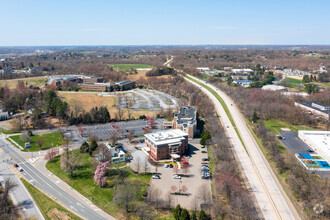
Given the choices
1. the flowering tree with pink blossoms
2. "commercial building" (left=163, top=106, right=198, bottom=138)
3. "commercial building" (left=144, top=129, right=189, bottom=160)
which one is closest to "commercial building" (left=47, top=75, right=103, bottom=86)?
"commercial building" (left=163, top=106, right=198, bottom=138)

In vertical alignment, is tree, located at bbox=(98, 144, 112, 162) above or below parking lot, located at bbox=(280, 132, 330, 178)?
above

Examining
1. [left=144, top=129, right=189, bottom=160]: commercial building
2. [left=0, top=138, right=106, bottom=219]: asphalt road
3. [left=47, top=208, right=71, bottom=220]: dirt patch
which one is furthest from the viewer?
[left=144, top=129, right=189, bottom=160]: commercial building

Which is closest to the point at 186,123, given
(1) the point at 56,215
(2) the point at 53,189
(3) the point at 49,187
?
(2) the point at 53,189

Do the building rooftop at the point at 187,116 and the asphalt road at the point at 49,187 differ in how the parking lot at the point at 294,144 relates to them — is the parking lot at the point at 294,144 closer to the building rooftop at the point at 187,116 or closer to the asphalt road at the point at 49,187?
the building rooftop at the point at 187,116

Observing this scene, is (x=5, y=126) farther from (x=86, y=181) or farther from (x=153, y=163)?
(x=153, y=163)

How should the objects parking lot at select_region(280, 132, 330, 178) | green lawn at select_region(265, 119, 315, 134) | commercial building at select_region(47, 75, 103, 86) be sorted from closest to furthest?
parking lot at select_region(280, 132, 330, 178), green lawn at select_region(265, 119, 315, 134), commercial building at select_region(47, 75, 103, 86)

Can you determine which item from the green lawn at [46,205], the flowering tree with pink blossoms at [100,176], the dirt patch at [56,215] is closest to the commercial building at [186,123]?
the flowering tree with pink blossoms at [100,176]

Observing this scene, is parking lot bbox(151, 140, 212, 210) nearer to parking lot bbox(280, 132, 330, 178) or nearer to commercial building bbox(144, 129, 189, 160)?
commercial building bbox(144, 129, 189, 160)
